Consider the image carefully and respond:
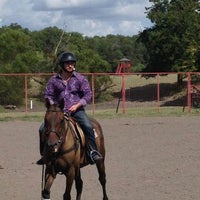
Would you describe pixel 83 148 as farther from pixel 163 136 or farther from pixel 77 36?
pixel 77 36

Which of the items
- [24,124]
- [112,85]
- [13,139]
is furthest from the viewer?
[112,85]

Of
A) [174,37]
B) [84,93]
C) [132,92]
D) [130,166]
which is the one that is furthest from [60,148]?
[174,37]

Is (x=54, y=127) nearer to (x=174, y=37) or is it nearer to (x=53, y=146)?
(x=53, y=146)

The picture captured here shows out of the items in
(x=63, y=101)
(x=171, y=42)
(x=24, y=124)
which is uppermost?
(x=171, y=42)

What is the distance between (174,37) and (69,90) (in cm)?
4228

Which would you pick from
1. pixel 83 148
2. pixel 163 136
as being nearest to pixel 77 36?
pixel 163 136

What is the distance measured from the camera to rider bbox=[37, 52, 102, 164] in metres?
8.18

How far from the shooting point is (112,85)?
1570 inches

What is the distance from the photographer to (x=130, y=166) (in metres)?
12.7

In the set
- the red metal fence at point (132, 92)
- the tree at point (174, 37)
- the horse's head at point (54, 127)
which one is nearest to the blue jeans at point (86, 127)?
the horse's head at point (54, 127)

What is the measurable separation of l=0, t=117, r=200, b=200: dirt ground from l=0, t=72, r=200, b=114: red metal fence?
9.97 meters

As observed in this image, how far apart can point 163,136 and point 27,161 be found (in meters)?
7.15

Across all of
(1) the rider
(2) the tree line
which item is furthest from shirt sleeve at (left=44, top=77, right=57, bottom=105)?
(2) the tree line

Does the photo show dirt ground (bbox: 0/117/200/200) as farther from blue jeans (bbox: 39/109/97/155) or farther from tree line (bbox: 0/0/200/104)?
tree line (bbox: 0/0/200/104)
